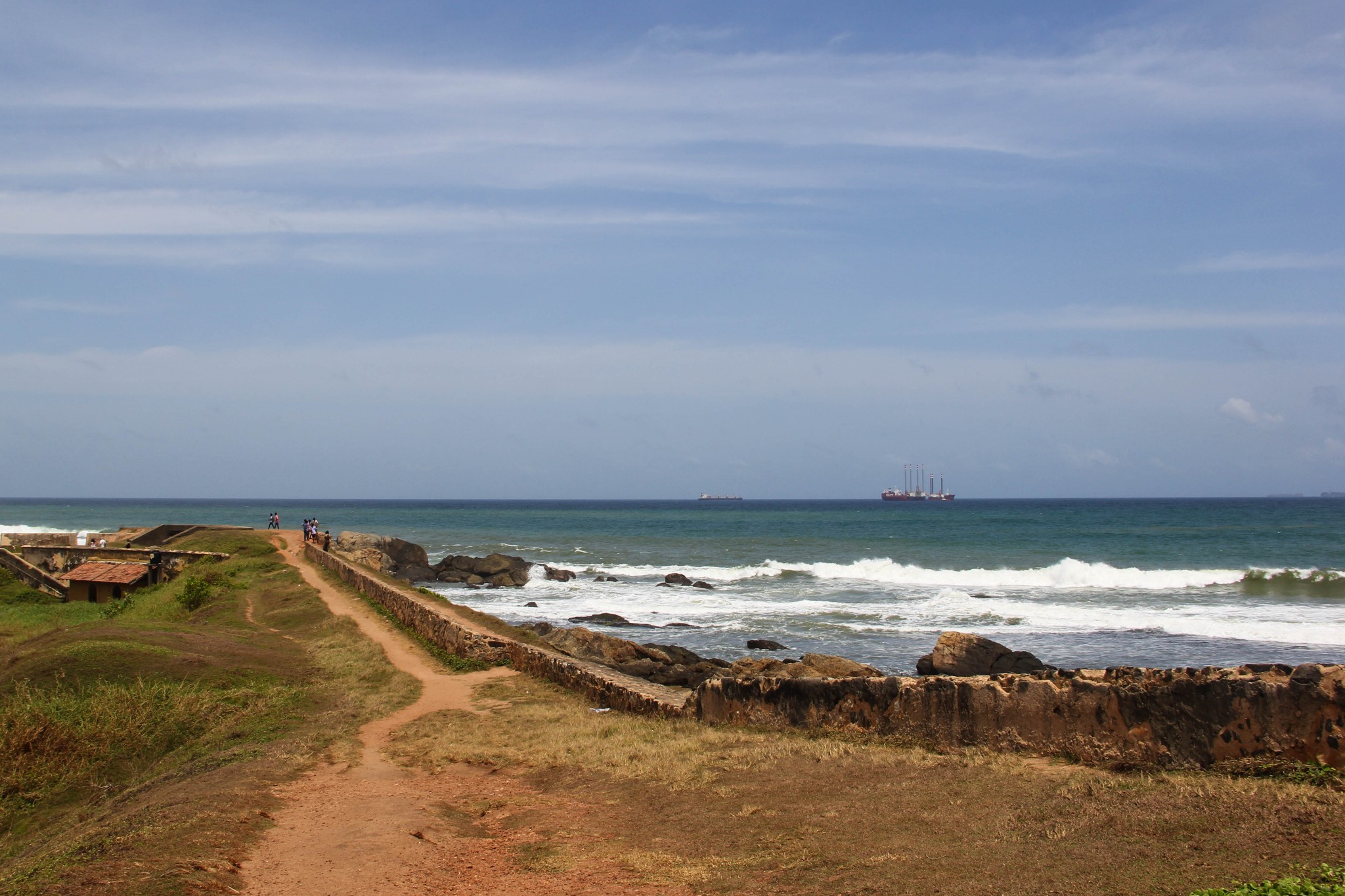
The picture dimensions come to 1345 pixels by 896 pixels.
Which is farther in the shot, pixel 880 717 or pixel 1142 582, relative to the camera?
pixel 1142 582

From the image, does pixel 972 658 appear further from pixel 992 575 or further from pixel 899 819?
pixel 992 575

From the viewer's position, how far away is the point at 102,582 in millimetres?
33531

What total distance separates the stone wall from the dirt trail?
2.72 m

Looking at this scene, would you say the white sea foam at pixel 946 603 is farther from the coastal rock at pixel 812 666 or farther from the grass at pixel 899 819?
the grass at pixel 899 819

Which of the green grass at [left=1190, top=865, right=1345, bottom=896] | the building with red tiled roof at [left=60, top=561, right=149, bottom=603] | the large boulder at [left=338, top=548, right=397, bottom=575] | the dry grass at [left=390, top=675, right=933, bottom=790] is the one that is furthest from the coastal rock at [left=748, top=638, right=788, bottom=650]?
the building with red tiled roof at [left=60, top=561, right=149, bottom=603]

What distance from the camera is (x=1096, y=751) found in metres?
7.41

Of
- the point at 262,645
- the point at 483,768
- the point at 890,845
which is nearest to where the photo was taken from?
the point at 890,845

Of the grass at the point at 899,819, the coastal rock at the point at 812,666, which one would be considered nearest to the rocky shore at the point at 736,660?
the coastal rock at the point at 812,666

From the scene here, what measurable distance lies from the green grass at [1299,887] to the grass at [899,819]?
0.52 feet

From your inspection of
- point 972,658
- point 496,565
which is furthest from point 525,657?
point 496,565

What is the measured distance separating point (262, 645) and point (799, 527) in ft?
250

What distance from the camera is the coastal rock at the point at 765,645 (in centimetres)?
2341

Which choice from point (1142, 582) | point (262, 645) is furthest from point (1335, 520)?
point (262, 645)

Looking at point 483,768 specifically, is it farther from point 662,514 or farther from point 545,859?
point 662,514
